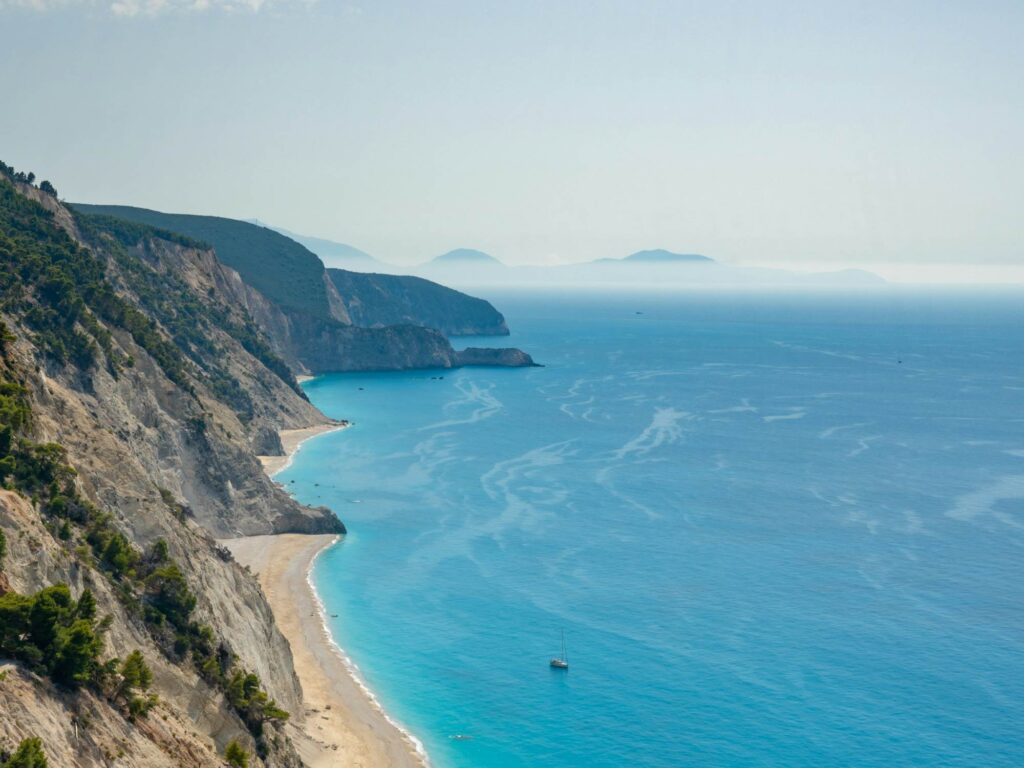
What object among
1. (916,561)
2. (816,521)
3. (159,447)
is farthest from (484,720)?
(816,521)

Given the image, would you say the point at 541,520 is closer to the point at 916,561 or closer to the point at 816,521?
the point at 816,521

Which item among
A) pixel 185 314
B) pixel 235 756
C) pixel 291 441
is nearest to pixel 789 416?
pixel 291 441

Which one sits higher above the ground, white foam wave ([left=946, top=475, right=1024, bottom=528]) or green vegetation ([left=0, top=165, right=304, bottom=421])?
green vegetation ([left=0, top=165, right=304, bottom=421])

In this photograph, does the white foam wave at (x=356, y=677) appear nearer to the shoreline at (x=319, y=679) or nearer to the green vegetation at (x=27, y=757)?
the shoreline at (x=319, y=679)

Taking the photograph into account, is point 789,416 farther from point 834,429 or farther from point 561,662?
point 561,662

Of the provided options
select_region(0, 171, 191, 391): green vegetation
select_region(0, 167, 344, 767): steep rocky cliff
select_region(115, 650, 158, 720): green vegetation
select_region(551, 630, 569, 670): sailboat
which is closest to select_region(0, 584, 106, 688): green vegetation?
select_region(0, 167, 344, 767): steep rocky cliff

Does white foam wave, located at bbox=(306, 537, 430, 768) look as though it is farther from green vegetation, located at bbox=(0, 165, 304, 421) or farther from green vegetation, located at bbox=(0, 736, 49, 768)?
green vegetation, located at bbox=(0, 736, 49, 768)
